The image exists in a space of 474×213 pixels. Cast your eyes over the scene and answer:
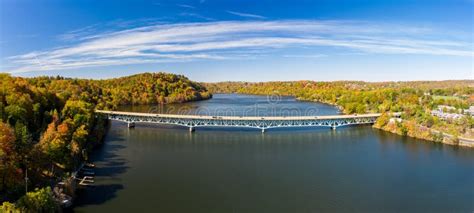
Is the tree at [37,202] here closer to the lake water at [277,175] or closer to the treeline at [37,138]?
the treeline at [37,138]

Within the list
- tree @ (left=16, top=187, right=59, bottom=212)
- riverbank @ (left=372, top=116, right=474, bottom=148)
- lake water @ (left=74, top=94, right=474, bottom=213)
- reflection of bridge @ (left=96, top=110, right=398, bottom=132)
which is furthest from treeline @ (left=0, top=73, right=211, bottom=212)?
riverbank @ (left=372, top=116, right=474, bottom=148)

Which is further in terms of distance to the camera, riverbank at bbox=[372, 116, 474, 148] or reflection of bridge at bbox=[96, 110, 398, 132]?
reflection of bridge at bbox=[96, 110, 398, 132]

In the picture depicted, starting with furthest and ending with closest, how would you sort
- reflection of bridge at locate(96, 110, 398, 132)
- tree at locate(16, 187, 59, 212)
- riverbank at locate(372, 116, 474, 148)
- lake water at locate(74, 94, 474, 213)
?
reflection of bridge at locate(96, 110, 398, 132)
riverbank at locate(372, 116, 474, 148)
lake water at locate(74, 94, 474, 213)
tree at locate(16, 187, 59, 212)

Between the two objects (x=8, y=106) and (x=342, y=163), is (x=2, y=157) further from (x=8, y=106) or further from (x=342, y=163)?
(x=342, y=163)

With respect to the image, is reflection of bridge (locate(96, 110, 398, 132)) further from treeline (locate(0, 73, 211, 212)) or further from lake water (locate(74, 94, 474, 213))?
treeline (locate(0, 73, 211, 212))

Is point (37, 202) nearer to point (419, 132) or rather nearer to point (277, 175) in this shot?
point (277, 175)

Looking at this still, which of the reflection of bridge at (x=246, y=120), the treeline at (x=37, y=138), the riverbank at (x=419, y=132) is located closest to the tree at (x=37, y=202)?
the treeline at (x=37, y=138)

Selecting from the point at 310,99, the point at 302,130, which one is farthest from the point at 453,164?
the point at 310,99
